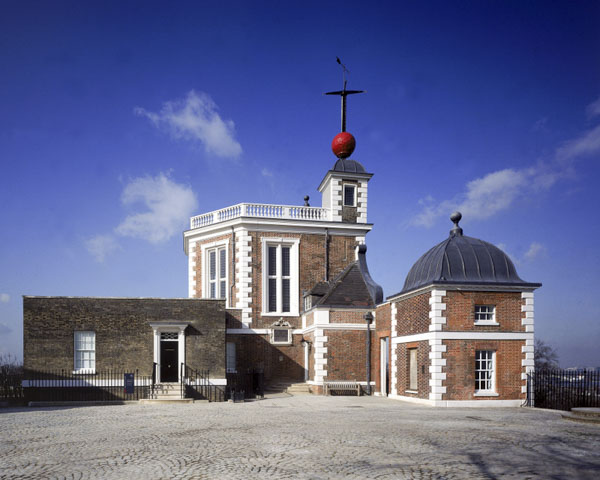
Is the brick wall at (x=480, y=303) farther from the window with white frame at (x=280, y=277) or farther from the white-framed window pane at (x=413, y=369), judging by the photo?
the window with white frame at (x=280, y=277)

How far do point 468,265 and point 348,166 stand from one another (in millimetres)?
14046

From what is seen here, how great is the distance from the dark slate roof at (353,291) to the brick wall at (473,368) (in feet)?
27.1

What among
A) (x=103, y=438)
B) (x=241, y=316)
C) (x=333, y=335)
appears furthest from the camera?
(x=241, y=316)

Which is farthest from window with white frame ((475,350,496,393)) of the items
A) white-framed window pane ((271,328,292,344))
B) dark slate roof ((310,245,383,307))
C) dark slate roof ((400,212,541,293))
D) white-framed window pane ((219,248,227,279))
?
white-framed window pane ((219,248,227,279))

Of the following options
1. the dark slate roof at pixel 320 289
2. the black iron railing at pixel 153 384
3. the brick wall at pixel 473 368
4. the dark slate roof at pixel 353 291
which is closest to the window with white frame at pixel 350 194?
the dark slate roof at pixel 353 291

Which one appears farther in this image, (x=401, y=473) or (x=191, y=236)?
(x=191, y=236)

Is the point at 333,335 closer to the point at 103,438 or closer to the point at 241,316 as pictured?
the point at 241,316

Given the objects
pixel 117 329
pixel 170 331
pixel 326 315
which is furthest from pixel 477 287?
pixel 117 329

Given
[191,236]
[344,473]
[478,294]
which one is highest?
[191,236]

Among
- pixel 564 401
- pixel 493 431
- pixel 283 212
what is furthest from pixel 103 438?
pixel 283 212

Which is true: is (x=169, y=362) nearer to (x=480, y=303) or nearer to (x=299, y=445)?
(x=480, y=303)

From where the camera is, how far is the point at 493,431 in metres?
14.0

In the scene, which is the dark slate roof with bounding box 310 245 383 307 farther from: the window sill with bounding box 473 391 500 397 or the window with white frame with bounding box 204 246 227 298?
the window sill with bounding box 473 391 500 397

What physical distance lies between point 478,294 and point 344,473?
1399 centimetres
